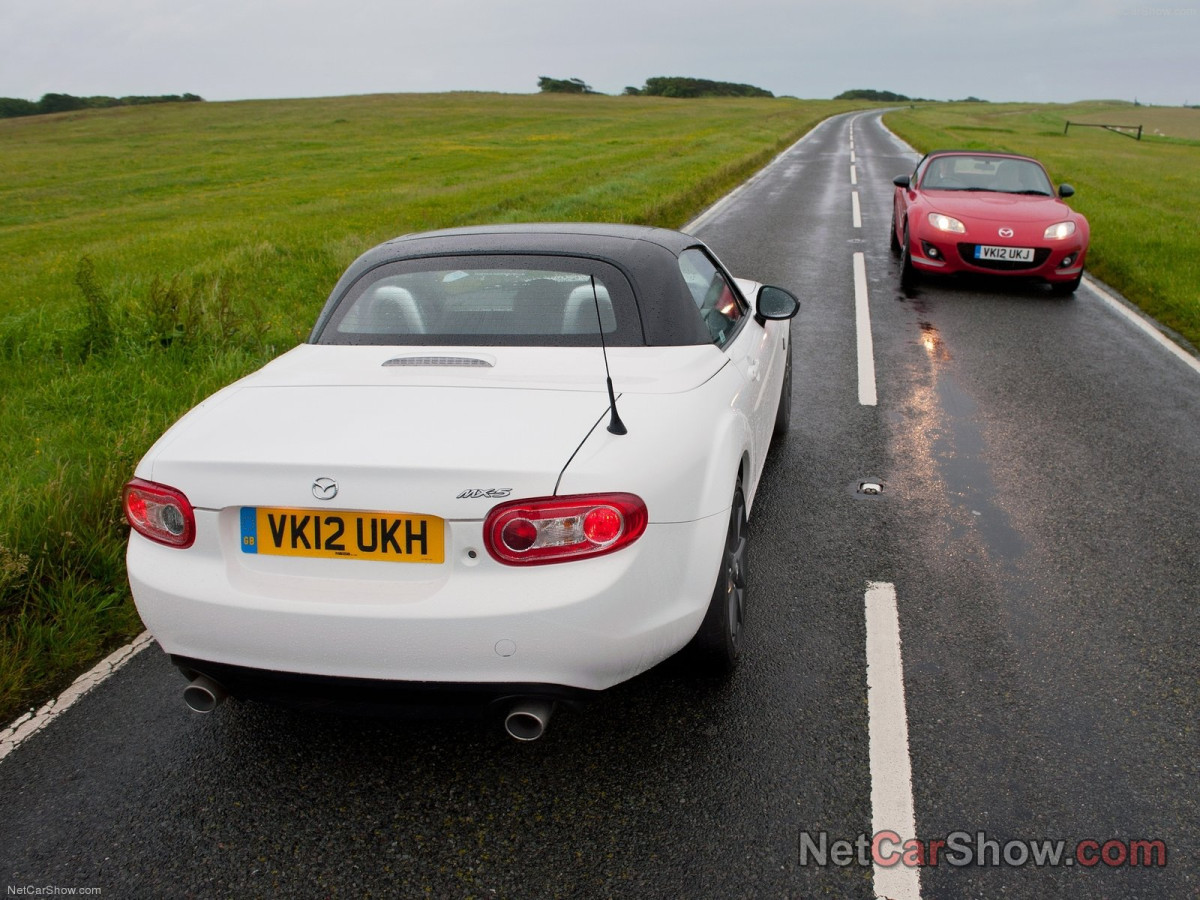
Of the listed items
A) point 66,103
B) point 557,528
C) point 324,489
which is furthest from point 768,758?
point 66,103

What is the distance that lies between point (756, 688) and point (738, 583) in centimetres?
38

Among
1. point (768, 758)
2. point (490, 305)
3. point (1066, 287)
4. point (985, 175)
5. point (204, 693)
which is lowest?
point (768, 758)

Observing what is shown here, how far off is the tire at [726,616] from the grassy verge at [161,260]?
237cm

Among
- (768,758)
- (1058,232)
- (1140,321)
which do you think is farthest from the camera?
(1058,232)

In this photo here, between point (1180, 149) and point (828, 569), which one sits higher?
point (1180, 149)

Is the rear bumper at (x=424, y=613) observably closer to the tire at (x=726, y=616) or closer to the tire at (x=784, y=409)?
the tire at (x=726, y=616)

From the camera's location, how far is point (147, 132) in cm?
5784

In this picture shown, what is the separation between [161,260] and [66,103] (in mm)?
89318

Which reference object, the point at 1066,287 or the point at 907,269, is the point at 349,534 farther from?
the point at 1066,287

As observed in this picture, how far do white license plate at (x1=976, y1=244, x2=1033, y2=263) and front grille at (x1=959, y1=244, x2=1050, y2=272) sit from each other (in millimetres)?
33

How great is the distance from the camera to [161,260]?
13.5m

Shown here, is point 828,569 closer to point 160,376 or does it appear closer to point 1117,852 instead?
point 1117,852

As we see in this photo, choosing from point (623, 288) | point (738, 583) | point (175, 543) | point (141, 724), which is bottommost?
point (141, 724)

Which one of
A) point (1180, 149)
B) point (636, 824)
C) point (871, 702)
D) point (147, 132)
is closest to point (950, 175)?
point (871, 702)
